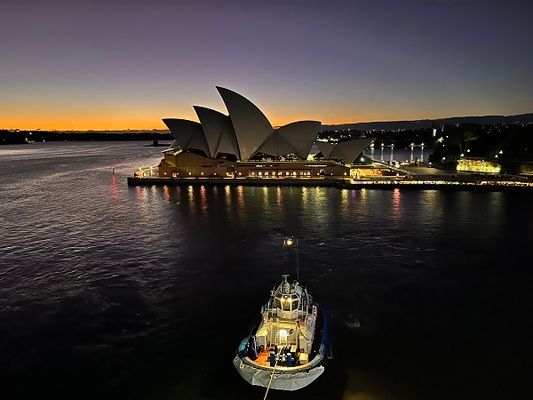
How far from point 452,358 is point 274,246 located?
16.9 meters

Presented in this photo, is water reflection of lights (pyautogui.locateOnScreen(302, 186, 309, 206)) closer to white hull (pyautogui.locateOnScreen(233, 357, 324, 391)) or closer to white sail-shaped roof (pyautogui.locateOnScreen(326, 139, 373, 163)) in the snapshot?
white sail-shaped roof (pyautogui.locateOnScreen(326, 139, 373, 163))

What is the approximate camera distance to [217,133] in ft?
226

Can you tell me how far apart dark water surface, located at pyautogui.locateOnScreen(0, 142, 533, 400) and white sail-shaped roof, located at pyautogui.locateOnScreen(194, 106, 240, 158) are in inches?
1061

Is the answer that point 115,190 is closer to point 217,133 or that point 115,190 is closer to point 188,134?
point 188,134

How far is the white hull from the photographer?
12914mm

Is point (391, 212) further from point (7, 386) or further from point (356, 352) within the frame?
point (7, 386)

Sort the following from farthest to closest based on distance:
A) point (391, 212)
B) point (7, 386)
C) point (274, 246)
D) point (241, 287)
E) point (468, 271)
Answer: point (391, 212), point (274, 246), point (468, 271), point (241, 287), point (7, 386)

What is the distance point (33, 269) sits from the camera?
85.8ft

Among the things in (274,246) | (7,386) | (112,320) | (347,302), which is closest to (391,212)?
(274,246)

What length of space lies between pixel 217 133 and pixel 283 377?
195 feet

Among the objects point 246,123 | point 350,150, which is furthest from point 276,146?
point 350,150

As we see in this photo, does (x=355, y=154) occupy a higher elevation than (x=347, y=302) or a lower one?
higher

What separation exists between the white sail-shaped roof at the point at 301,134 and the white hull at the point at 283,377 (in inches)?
2371

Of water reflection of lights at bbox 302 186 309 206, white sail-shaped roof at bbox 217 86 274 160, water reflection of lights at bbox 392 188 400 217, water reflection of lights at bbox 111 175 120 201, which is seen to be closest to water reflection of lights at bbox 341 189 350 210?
water reflection of lights at bbox 302 186 309 206
